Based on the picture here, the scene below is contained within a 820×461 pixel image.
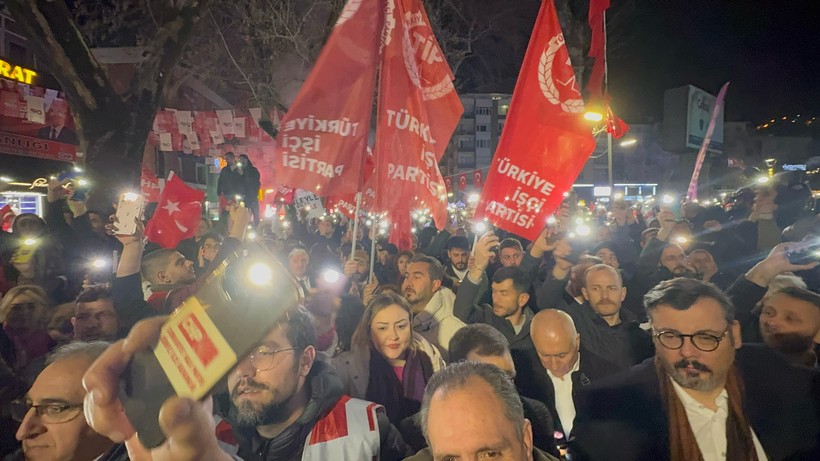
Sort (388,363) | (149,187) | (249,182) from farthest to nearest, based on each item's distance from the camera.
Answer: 1. (149,187)
2. (249,182)
3. (388,363)

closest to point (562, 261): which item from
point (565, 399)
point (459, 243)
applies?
point (565, 399)

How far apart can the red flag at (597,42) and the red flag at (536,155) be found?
7.35 ft

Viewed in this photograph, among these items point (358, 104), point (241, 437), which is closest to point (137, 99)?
point (358, 104)

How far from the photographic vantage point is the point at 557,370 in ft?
11.1

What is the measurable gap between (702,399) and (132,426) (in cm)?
220

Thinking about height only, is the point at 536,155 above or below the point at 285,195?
below

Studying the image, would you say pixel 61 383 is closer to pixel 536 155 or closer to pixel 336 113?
pixel 336 113

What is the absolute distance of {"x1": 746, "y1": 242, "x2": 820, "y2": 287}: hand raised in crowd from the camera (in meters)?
4.03

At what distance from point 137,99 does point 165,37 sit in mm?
1101

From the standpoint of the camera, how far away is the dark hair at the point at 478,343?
3.15 m

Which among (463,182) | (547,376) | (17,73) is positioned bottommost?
(547,376)

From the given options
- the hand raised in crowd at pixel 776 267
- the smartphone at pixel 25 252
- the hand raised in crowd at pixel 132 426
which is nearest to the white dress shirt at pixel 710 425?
the hand raised in crowd at pixel 132 426

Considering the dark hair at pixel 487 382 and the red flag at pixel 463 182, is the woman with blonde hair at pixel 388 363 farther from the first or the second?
the red flag at pixel 463 182

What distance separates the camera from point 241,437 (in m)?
2.41
